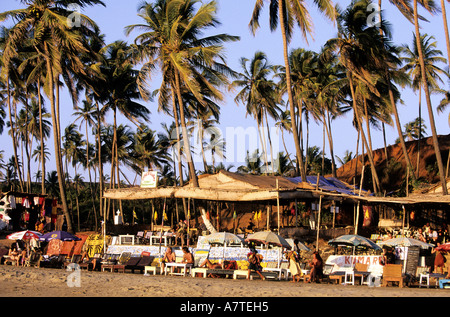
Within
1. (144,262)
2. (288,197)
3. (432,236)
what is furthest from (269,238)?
(432,236)

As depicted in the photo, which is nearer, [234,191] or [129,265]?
[129,265]

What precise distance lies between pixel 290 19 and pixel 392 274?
15254 millimetres

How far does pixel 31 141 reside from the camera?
53.5 metres

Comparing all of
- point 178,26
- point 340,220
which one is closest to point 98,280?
point 178,26

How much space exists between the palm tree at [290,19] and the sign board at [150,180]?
21.1 feet

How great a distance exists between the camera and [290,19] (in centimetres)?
2658

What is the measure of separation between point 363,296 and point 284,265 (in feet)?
16.9

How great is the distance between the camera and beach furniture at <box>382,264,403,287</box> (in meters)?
15.0

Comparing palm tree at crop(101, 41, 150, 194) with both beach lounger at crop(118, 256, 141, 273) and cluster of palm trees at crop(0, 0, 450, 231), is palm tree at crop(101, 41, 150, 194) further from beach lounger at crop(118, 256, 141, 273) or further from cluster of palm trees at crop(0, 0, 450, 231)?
beach lounger at crop(118, 256, 141, 273)

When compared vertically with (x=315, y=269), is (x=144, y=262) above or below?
below

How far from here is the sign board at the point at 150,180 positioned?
23.3 metres

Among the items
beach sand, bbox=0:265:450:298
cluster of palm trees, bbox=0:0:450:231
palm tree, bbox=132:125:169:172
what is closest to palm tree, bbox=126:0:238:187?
cluster of palm trees, bbox=0:0:450:231

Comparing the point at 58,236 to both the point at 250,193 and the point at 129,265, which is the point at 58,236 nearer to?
the point at 129,265
